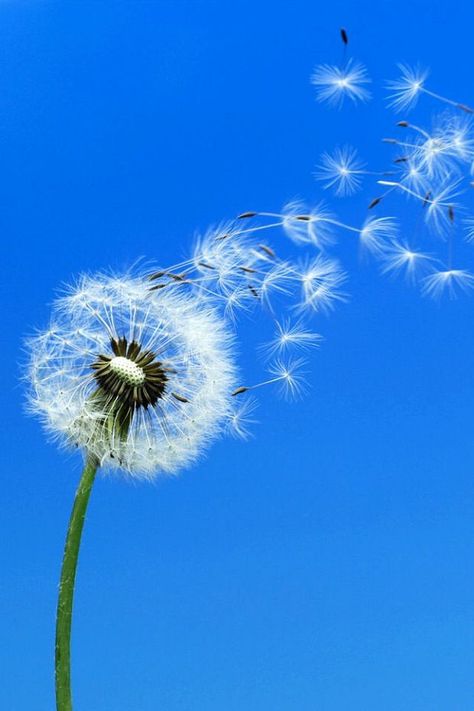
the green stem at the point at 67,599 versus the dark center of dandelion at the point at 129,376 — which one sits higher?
the dark center of dandelion at the point at 129,376

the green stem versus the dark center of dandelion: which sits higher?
the dark center of dandelion

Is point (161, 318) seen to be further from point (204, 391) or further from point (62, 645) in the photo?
point (62, 645)

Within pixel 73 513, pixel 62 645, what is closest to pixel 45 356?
pixel 73 513

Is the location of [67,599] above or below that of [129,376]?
below

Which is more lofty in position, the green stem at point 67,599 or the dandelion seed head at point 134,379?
the dandelion seed head at point 134,379

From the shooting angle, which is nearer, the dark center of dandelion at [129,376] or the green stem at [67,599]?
the green stem at [67,599]

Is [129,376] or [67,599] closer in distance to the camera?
[67,599]
